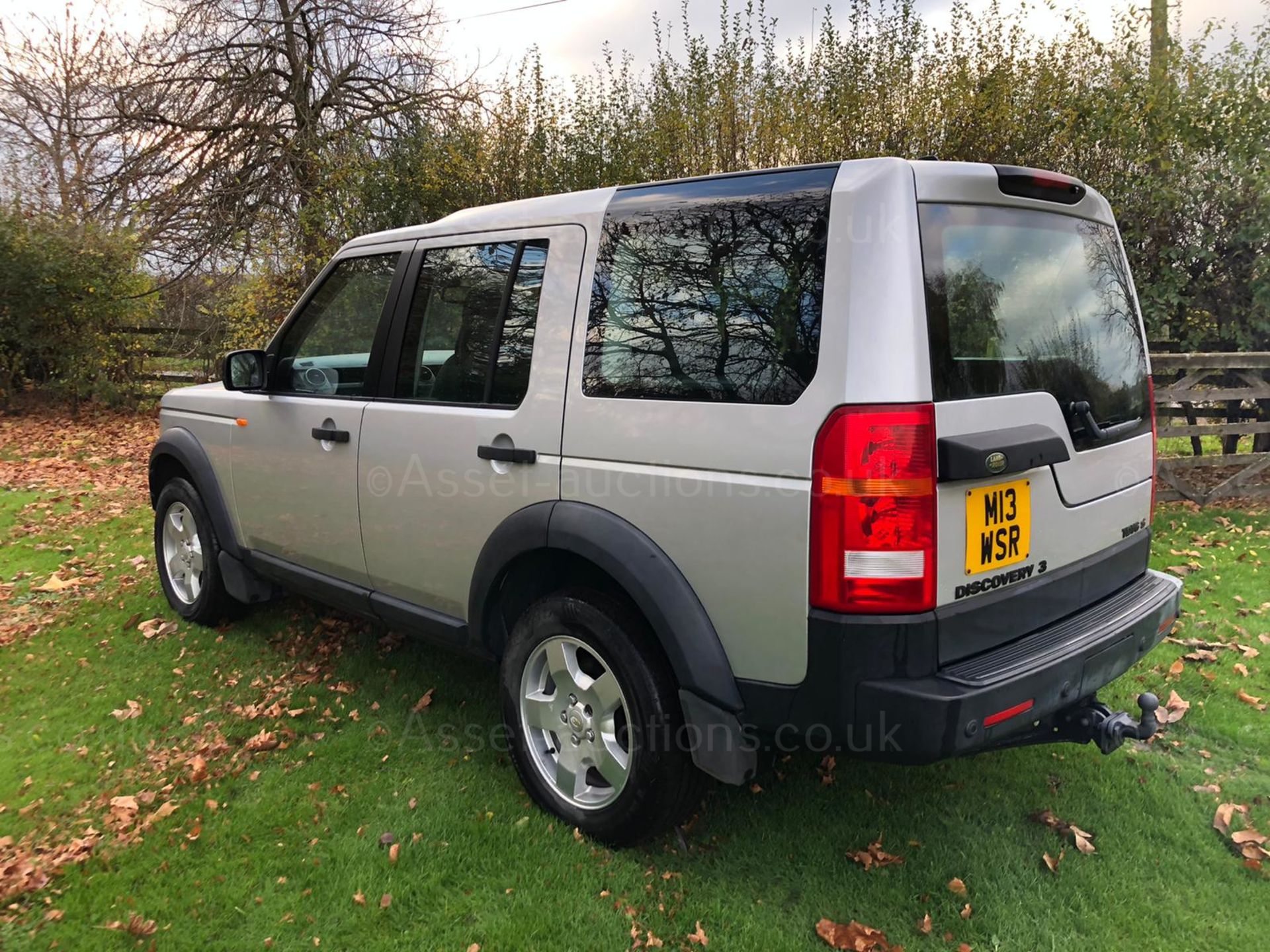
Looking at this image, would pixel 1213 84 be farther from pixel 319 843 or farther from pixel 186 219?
pixel 186 219

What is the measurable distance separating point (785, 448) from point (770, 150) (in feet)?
23.4

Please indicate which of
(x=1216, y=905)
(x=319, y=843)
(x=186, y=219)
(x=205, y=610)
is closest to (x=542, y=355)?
(x=319, y=843)

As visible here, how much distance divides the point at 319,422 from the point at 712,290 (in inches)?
80.2

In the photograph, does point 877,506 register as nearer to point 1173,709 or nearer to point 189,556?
point 1173,709

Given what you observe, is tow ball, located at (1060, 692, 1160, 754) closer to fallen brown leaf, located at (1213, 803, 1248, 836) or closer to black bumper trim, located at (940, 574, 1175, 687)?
black bumper trim, located at (940, 574, 1175, 687)

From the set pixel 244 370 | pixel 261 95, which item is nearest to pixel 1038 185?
pixel 244 370

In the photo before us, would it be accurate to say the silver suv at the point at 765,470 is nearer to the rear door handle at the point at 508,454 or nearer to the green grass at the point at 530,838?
the rear door handle at the point at 508,454

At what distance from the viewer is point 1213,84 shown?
24.5ft

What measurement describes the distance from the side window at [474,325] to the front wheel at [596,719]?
0.82m

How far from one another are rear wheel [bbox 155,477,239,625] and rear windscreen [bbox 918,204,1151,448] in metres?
3.90

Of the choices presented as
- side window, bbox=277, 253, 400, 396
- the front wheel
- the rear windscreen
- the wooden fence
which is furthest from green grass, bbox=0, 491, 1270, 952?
the wooden fence

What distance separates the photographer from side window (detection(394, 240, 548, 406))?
116 inches

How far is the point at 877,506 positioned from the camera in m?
2.06

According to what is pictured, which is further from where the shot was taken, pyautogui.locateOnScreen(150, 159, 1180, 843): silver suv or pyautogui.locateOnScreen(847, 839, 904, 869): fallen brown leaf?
pyautogui.locateOnScreen(847, 839, 904, 869): fallen brown leaf
